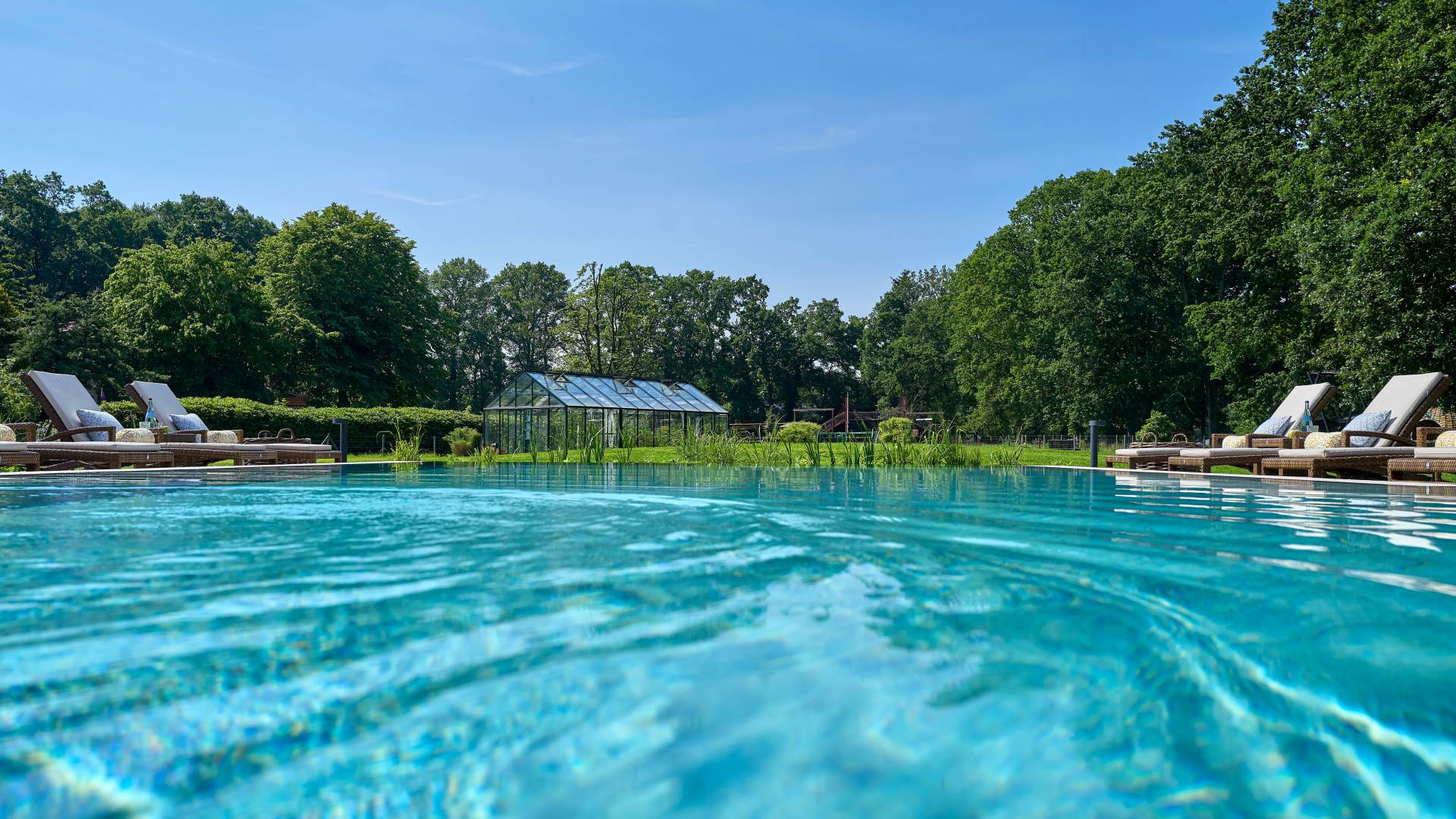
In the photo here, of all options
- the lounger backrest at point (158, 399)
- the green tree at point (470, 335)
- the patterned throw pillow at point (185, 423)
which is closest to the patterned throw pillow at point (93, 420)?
the lounger backrest at point (158, 399)

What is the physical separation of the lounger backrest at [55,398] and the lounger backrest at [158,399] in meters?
1.13

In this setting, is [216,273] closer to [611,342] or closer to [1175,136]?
[611,342]

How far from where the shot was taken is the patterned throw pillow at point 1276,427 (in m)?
12.0

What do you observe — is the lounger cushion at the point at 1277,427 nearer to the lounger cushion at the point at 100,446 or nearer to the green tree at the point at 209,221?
the lounger cushion at the point at 100,446

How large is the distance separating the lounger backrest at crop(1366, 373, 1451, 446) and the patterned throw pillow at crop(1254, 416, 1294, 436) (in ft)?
4.22

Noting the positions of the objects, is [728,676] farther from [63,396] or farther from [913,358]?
[913,358]

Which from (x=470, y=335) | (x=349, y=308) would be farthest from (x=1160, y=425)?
(x=470, y=335)

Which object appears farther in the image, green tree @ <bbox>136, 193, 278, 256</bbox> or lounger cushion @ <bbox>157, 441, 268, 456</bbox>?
green tree @ <bbox>136, 193, 278, 256</bbox>

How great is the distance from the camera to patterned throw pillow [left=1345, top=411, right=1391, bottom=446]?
10016 mm

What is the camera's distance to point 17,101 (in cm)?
2045

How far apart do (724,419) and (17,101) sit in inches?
875

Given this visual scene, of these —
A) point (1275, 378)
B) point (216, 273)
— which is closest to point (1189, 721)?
point (1275, 378)

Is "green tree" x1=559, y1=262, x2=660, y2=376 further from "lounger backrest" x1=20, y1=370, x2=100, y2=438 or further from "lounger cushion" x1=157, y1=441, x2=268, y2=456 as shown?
"lounger backrest" x1=20, y1=370, x2=100, y2=438

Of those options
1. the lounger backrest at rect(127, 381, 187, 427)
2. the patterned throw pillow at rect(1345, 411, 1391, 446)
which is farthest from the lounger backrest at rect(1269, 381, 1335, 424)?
the lounger backrest at rect(127, 381, 187, 427)
